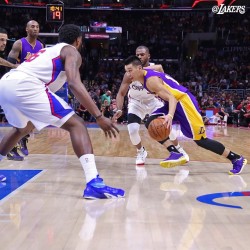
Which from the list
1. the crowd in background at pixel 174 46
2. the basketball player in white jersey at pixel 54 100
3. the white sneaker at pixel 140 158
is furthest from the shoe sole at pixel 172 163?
the crowd in background at pixel 174 46

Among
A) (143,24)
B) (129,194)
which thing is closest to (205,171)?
(129,194)

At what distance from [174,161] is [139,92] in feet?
3.55

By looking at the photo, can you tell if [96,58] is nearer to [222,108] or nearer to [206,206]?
[222,108]

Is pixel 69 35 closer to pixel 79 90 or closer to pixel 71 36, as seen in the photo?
pixel 71 36

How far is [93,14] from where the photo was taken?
100 feet

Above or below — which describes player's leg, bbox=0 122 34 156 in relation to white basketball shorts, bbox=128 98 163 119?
above

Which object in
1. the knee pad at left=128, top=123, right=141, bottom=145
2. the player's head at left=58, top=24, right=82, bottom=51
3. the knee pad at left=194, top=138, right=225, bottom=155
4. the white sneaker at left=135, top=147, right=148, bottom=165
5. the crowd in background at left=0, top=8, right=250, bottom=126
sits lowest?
the crowd in background at left=0, top=8, right=250, bottom=126

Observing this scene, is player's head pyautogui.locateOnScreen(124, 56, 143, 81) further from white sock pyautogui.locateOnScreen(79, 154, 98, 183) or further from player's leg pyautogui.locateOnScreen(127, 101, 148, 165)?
white sock pyautogui.locateOnScreen(79, 154, 98, 183)

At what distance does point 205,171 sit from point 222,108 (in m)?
12.5

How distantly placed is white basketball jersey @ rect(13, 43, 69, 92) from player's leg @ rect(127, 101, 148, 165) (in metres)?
2.33

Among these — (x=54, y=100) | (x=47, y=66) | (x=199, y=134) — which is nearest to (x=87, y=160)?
(x=54, y=100)

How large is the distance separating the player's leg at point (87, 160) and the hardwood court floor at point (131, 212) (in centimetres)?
9

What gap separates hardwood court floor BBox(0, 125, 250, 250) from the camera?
2320mm

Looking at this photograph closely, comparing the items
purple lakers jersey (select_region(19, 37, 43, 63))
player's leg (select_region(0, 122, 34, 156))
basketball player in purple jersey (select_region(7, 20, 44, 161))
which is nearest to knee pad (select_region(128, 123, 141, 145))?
basketball player in purple jersey (select_region(7, 20, 44, 161))
